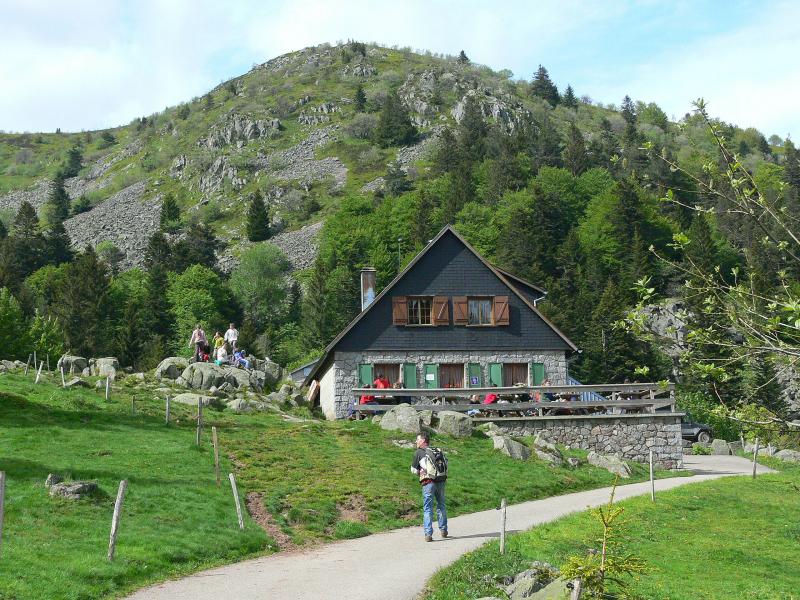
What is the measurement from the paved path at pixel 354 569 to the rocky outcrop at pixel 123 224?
131008 millimetres

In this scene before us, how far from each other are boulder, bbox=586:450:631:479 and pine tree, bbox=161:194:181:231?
143282 millimetres

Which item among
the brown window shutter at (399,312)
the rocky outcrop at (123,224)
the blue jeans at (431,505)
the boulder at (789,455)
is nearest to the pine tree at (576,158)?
the rocky outcrop at (123,224)

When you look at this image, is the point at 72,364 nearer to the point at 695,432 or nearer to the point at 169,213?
the point at 695,432

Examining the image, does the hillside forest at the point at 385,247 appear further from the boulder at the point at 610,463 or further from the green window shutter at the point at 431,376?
the boulder at the point at 610,463

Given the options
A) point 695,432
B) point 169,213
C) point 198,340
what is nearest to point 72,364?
point 198,340

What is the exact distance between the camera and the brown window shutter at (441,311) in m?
41.9

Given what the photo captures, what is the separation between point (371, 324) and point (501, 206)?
91143 mm

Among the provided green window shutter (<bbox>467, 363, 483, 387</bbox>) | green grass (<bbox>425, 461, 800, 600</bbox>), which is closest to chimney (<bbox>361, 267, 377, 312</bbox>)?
green window shutter (<bbox>467, 363, 483, 387</bbox>)

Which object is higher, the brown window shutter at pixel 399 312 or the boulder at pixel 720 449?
the brown window shutter at pixel 399 312

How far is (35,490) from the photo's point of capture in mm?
18281

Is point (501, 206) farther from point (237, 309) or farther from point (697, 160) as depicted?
point (697, 160)

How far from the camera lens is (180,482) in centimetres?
2078

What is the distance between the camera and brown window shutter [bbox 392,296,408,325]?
4159 cm

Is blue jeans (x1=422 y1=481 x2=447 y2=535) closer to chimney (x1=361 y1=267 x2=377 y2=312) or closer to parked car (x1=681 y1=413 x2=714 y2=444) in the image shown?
chimney (x1=361 y1=267 x2=377 y2=312)
